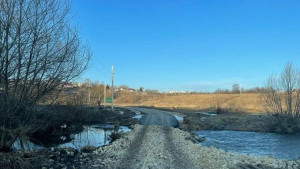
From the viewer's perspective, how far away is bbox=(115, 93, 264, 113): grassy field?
68244 mm

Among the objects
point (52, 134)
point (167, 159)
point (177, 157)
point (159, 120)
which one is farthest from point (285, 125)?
point (52, 134)

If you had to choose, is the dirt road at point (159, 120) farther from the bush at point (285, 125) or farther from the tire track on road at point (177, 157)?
the tire track on road at point (177, 157)

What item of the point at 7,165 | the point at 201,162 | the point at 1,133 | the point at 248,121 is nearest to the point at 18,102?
the point at 1,133

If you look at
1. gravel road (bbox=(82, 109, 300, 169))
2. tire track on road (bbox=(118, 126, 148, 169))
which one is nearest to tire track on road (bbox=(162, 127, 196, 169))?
gravel road (bbox=(82, 109, 300, 169))

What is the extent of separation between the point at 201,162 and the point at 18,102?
8.39m

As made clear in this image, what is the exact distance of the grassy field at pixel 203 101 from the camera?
68244mm

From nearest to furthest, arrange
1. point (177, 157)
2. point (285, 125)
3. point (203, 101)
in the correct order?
1. point (177, 157)
2. point (285, 125)
3. point (203, 101)

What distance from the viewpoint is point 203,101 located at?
295 ft

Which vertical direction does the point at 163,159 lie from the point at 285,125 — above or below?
below

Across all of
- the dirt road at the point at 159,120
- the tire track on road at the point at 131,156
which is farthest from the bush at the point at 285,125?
the tire track on road at the point at 131,156

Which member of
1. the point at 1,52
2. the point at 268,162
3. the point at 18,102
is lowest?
the point at 268,162

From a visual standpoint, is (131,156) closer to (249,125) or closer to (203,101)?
(249,125)

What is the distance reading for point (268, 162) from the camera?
14.5 m

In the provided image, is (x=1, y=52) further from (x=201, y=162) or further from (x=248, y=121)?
(x=248, y=121)
